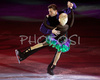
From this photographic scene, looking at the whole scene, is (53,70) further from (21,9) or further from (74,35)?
(21,9)

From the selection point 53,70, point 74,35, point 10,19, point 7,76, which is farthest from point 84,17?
point 7,76

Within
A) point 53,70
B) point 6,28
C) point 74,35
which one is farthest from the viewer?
point 6,28

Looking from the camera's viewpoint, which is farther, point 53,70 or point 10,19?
point 10,19

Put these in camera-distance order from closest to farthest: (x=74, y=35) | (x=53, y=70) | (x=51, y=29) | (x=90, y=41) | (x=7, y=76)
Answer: (x=51, y=29), (x=7, y=76), (x=53, y=70), (x=90, y=41), (x=74, y=35)

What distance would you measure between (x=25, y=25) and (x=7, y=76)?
4458mm

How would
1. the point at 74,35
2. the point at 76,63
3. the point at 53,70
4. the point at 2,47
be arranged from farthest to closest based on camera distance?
the point at 74,35 → the point at 2,47 → the point at 76,63 → the point at 53,70

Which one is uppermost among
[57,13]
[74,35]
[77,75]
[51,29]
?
[57,13]

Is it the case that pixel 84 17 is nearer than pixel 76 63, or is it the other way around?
pixel 76 63

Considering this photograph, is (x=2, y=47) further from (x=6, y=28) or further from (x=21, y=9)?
(x=21, y=9)

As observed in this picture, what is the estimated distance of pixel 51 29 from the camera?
3338mm

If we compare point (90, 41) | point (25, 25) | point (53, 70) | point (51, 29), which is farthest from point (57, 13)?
point (25, 25)

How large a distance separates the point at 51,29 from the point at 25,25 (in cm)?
464

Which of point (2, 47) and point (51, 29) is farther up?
point (51, 29)

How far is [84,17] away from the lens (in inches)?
314
